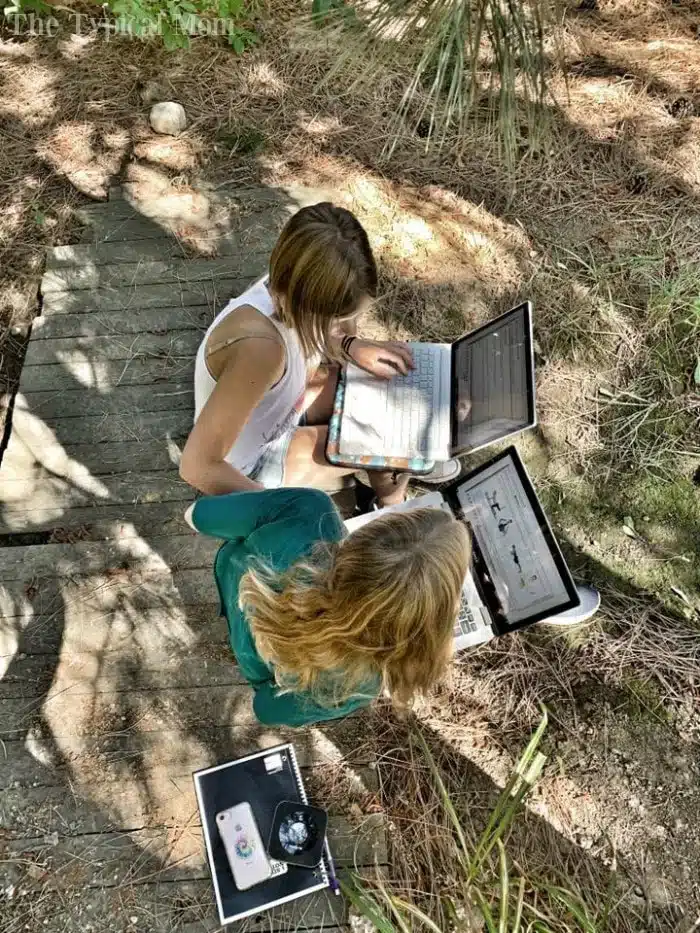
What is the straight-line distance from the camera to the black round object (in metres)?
1.69

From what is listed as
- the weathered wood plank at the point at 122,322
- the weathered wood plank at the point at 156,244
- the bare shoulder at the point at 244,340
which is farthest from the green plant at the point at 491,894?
the weathered wood plank at the point at 156,244

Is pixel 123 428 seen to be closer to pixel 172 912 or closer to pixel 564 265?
pixel 172 912

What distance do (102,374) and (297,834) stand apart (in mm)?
1895

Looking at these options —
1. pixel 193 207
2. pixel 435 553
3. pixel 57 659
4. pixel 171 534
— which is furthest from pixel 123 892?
pixel 193 207

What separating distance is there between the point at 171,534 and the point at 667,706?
6.51 feet

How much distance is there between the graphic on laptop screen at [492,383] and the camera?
191cm

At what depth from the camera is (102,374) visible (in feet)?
8.08

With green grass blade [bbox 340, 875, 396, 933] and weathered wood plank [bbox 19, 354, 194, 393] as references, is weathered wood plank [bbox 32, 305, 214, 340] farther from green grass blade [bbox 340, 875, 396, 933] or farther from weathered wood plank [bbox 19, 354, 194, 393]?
green grass blade [bbox 340, 875, 396, 933]

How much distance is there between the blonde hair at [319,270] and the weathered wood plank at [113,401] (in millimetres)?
972

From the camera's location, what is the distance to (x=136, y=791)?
A: 185 centimetres

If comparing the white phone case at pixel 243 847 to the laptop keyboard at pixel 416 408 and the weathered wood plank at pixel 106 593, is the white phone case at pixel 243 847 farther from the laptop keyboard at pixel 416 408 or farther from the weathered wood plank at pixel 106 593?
the laptop keyboard at pixel 416 408

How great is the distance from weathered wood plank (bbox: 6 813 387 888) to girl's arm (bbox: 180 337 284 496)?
1.17 meters

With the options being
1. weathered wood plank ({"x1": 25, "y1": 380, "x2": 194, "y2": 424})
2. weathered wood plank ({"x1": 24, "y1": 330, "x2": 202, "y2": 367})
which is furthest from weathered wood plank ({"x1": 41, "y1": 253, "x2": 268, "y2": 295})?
weathered wood plank ({"x1": 25, "y1": 380, "x2": 194, "y2": 424})

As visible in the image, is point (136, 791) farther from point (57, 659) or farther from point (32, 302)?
point (32, 302)
